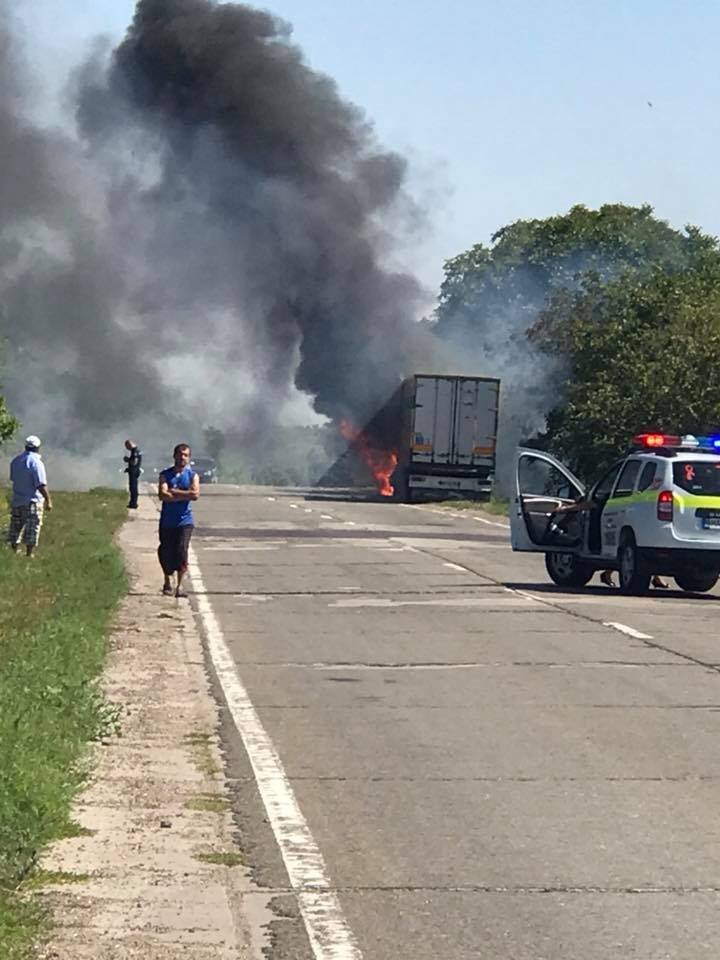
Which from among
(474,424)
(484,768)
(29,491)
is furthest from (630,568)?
(474,424)

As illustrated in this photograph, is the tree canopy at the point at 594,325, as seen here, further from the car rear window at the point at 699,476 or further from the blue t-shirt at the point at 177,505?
the blue t-shirt at the point at 177,505

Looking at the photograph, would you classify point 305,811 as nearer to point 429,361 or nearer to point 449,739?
point 449,739

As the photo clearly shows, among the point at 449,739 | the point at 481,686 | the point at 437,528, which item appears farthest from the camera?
the point at 437,528

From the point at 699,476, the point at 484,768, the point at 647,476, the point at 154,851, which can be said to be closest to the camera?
the point at 154,851

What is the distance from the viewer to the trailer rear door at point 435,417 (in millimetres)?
54375

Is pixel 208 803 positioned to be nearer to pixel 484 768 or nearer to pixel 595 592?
pixel 484 768

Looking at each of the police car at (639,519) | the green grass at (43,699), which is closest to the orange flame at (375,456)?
the green grass at (43,699)

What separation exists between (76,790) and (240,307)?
50.7m

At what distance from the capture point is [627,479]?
72.2ft

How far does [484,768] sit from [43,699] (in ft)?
9.59

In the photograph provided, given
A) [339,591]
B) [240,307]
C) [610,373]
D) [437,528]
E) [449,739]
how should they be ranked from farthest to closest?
[240,307] < [610,373] < [437,528] < [339,591] < [449,739]

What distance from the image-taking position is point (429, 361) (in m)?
60.0

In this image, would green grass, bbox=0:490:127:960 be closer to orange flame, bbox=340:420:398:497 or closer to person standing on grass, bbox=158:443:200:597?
person standing on grass, bbox=158:443:200:597

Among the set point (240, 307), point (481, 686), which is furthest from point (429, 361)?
point (481, 686)
